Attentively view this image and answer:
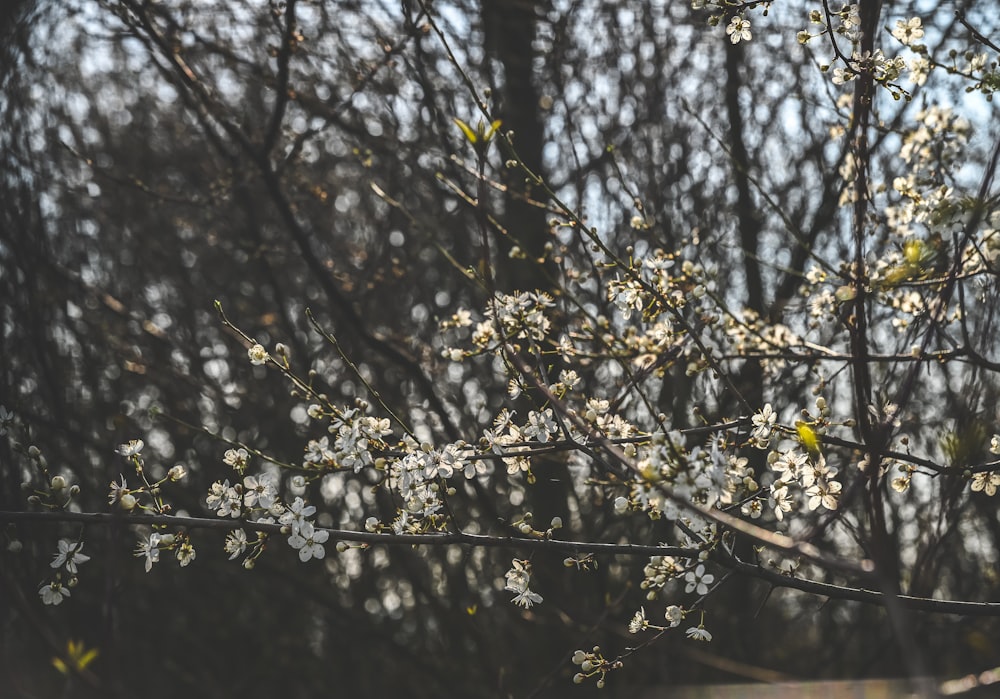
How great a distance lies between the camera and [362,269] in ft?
15.8

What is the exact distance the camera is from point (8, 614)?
144 inches

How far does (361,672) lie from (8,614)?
9.46ft

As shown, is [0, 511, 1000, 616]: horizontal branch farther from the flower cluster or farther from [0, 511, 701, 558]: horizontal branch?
the flower cluster

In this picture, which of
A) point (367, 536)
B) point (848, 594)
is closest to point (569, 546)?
point (367, 536)

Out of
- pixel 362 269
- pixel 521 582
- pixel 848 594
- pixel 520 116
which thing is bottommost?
pixel 848 594

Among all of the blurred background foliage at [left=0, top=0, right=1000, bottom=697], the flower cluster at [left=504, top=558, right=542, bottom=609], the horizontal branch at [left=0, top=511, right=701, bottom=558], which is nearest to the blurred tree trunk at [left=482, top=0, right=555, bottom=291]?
the blurred background foliage at [left=0, top=0, right=1000, bottom=697]

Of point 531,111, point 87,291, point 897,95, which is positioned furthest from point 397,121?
point 897,95

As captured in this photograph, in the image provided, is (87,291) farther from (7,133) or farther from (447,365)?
(447,365)

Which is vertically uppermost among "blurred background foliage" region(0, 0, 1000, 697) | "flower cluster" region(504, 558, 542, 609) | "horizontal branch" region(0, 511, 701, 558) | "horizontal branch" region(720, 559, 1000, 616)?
"blurred background foliage" region(0, 0, 1000, 697)

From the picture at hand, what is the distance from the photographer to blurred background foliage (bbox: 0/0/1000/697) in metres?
4.01

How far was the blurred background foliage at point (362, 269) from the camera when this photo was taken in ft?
13.2

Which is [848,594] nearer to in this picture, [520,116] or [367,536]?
[367,536]

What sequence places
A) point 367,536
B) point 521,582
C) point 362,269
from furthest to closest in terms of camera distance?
1. point 362,269
2. point 521,582
3. point 367,536

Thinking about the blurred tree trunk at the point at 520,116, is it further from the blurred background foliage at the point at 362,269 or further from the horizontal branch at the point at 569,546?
the horizontal branch at the point at 569,546
